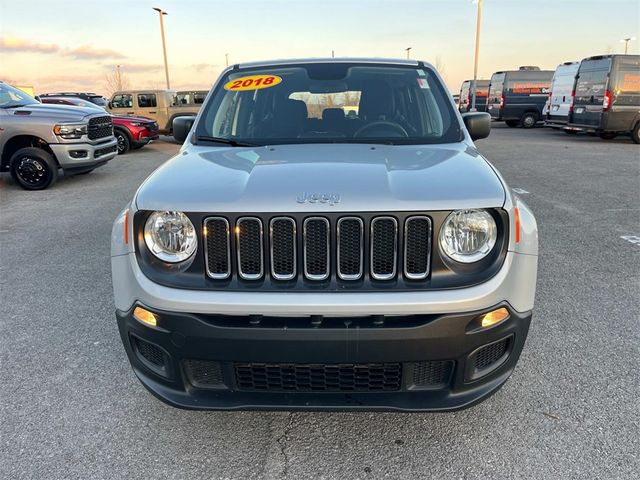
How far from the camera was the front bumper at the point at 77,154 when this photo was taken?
898 cm

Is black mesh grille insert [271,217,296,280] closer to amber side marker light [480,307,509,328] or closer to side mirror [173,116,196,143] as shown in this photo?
amber side marker light [480,307,509,328]

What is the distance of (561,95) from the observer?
17594mm

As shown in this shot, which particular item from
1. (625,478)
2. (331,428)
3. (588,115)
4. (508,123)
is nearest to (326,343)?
(331,428)

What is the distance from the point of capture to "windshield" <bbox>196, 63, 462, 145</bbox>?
126 inches

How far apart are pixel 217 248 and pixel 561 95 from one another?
18532mm

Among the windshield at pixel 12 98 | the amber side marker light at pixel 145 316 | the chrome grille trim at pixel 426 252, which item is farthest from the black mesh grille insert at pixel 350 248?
the windshield at pixel 12 98

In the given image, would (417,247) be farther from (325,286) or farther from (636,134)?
(636,134)

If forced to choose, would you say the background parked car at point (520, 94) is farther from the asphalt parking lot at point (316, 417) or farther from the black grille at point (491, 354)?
the black grille at point (491, 354)

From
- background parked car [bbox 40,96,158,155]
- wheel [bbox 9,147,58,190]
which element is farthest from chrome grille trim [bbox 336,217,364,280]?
background parked car [bbox 40,96,158,155]

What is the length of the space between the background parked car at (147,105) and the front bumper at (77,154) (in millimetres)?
8809

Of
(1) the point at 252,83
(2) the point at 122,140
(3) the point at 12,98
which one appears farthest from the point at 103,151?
(1) the point at 252,83

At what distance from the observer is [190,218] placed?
210cm

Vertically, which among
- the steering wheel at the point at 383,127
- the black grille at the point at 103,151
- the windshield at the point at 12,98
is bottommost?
the black grille at the point at 103,151

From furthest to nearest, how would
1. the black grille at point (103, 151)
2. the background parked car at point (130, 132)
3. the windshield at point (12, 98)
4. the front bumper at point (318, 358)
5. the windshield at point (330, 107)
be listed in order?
the background parked car at point (130, 132) → the black grille at point (103, 151) → the windshield at point (12, 98) → the windshield at point (330, 107) → the front bumper at point (318, 358)
